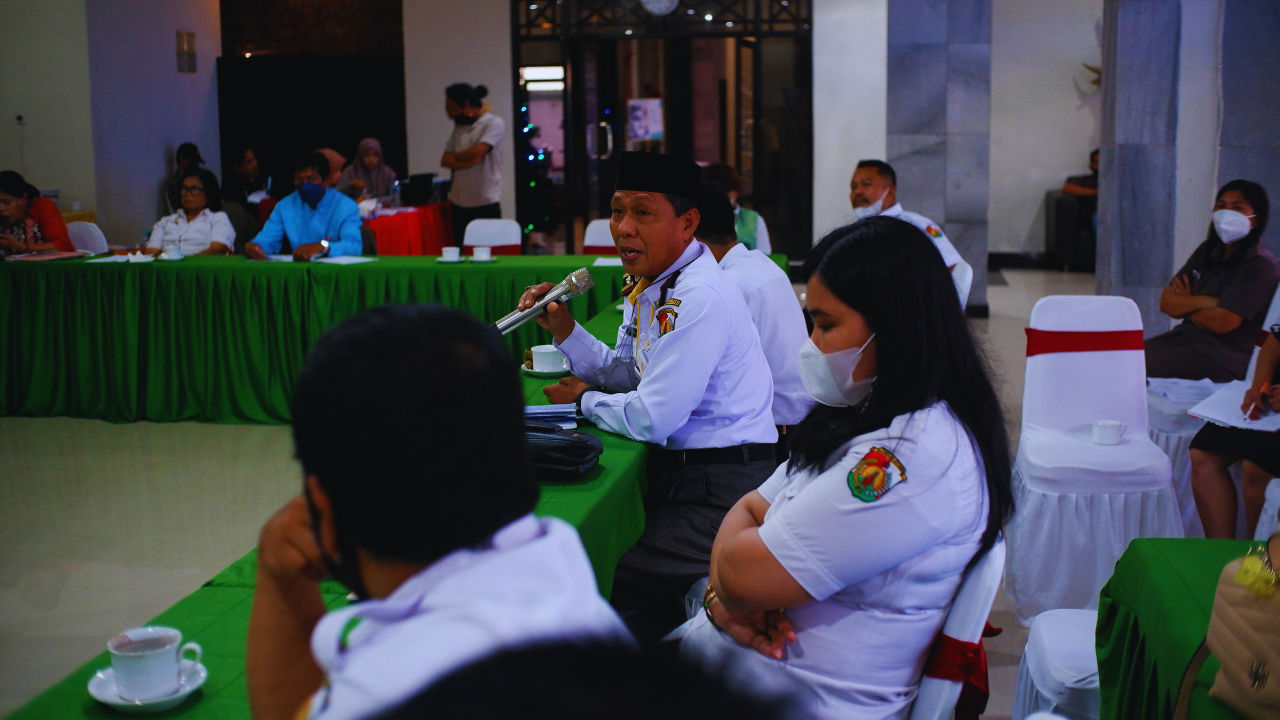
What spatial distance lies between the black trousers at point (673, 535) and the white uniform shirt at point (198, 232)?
4.17 meters

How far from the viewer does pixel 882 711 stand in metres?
1.42

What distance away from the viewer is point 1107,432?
10.2 feet

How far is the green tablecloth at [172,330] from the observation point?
4.92 meters

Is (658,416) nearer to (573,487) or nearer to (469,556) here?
(573,487)

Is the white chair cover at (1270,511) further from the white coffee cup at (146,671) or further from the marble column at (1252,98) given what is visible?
the white coffee cup at (146,671)

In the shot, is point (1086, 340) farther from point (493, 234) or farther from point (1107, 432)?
point (493, 234)

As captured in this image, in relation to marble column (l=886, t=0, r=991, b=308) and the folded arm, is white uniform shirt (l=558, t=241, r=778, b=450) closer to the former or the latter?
the folded arm

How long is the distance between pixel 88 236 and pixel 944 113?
18.6 ft

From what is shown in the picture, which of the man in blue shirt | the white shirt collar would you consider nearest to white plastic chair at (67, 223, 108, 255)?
the man in blue shirt

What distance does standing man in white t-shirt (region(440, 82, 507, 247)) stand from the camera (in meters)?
7.27

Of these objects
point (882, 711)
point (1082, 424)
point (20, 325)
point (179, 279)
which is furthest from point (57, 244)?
point (882, 711)

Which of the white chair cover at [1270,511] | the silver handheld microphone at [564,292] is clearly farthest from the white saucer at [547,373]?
the white chair cover at [1270,511]

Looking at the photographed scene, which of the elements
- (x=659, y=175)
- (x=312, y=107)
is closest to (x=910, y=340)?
(x=659, y=175)

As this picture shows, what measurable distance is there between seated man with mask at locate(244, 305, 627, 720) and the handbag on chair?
83 centimetres
